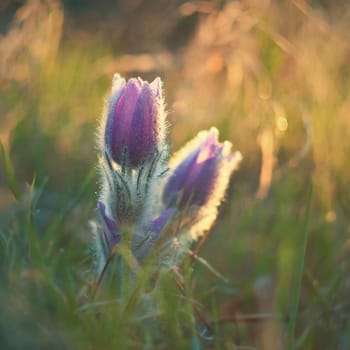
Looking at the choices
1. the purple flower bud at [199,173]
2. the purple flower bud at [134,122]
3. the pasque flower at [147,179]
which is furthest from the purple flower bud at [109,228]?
the purple flower bud at [199,173]

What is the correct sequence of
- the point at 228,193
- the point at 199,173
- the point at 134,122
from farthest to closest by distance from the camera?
1. the point at 228,193
2. the point at 199,173
3. the point at 134,122

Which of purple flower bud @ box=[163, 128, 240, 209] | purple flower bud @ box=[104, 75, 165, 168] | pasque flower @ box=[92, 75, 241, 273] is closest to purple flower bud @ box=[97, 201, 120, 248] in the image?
pasque flower @ box=[92, 75, 241, 273]

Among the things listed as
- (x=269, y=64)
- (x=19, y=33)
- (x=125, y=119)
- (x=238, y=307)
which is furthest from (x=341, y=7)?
(x=125, y=119)

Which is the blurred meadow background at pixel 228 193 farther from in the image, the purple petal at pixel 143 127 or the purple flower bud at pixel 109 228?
the purple petal at pixel 143 127

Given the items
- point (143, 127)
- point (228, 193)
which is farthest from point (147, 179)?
point (228, 193)

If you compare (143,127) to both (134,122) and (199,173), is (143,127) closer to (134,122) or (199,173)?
(134,122)
